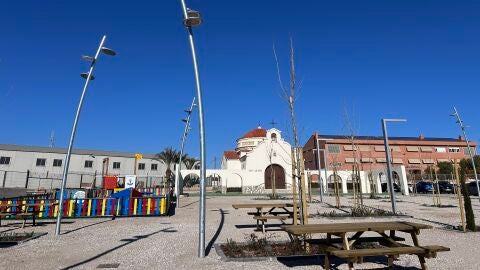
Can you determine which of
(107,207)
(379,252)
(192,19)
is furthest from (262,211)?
(107,207)

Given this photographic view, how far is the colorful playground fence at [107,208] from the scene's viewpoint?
47.5 ft

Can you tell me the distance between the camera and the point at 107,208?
14727 millimetres

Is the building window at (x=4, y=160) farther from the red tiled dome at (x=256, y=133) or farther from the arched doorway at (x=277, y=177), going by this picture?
the arched doorway at (x=277, y=177)

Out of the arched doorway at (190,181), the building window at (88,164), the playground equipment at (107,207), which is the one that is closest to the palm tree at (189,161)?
the arched doorway at (190,181)

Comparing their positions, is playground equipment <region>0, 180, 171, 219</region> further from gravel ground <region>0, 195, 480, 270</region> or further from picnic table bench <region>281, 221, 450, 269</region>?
picnic table bench <region>281, 221, 450, 269</region>

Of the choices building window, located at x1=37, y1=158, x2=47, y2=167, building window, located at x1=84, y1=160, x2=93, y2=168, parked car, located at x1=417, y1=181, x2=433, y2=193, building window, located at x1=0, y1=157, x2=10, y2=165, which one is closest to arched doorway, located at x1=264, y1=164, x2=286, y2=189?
parked car, located at x1=417, y1=181, x2=433, y2=193

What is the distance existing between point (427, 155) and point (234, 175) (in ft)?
193

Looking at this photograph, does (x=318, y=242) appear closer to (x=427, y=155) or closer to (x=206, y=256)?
(x=206, y=256)

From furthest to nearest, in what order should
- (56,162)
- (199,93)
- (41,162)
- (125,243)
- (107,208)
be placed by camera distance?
(56,162)
(41,162)
(107,208)
(125,243)
(199,93)

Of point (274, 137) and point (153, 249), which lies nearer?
point (153, 249)

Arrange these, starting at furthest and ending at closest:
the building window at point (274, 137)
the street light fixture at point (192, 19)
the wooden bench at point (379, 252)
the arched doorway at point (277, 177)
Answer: the building window at point (274, 137) → the arched doorway at point (277, 177) → the street light fixture at point (192, 19) → the wooden bench at point (379, 252)

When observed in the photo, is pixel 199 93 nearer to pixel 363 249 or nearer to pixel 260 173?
pixel 363 249

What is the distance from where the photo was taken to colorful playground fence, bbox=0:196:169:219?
14.5 meters

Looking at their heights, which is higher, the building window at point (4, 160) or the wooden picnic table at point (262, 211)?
the building window at point (4, 160)
